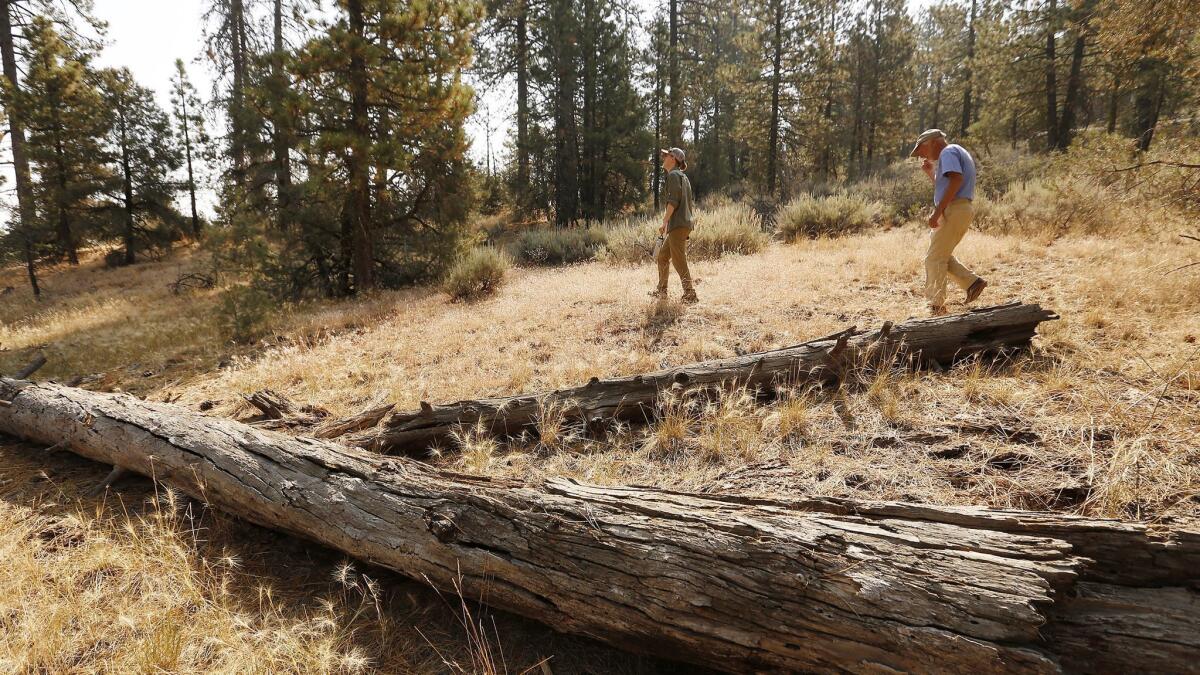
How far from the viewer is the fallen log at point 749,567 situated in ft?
5.09

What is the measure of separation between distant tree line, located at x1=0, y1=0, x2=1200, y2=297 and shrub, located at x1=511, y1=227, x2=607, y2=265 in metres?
2.42

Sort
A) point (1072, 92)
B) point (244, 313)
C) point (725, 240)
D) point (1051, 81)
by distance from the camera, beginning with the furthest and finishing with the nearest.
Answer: point (1051, 81) < point (1072, 92) < point (725, 240) < point (244, 313)

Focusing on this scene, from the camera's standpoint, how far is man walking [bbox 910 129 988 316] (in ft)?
17.3

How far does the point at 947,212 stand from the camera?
5.36 m

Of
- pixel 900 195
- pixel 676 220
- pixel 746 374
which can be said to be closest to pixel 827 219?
pixel 900 195

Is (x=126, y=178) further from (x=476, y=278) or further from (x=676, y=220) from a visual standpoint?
(x=676, y=220)

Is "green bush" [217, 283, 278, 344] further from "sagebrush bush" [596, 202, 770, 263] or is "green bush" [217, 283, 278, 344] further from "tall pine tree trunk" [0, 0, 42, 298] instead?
"tall pine tree trunk" [0, 0, 42, 298]

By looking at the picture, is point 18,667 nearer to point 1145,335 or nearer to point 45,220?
point 1145,335

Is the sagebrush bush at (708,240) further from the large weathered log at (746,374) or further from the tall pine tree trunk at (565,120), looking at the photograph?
the tall pine tree trunk at (565,120)

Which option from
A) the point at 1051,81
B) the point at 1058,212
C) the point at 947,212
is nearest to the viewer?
the point at 947,212

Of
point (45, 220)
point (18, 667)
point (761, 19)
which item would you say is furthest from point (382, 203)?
point (761, 19)

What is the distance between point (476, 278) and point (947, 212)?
8021 millimetres

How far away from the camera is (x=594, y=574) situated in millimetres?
2004

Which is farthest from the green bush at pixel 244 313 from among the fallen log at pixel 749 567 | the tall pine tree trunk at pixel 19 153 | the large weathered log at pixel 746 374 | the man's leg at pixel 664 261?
the tall pine tree trunk at pixel 19 153
